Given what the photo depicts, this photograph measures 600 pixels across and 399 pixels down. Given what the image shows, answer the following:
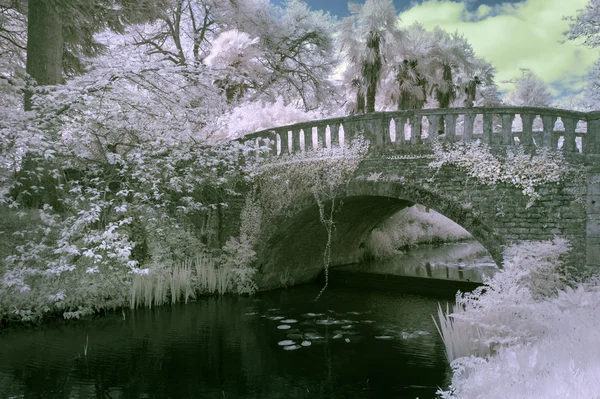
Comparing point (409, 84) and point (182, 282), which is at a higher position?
point (409, 84)

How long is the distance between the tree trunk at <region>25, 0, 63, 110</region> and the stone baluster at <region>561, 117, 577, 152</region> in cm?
912

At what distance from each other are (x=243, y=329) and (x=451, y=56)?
14151 mm

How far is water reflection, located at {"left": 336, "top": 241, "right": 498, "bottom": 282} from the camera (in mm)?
13977

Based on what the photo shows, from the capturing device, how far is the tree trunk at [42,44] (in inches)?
381

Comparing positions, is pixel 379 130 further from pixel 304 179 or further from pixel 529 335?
pixel 529 335

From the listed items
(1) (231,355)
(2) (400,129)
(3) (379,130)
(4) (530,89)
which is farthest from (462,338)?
(4) (530,89)

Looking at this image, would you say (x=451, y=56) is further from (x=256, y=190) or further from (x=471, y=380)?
(x=471, y=380)

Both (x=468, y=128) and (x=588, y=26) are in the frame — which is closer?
(x=468, y=128)

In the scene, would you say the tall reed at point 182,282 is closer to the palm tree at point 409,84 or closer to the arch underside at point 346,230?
the arch underside at point 346,230

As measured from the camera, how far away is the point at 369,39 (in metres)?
16.9

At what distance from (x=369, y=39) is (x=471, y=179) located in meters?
9.90

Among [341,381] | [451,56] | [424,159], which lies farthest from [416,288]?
[451,56]

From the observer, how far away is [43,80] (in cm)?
962

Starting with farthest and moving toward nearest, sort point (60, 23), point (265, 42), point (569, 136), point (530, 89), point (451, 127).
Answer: point (530, 89) < point (265, 42) < point (60, 23) < point (451, 127) < point (569, 136)
